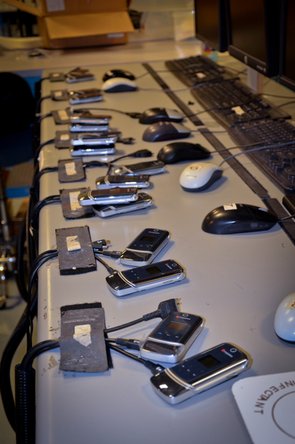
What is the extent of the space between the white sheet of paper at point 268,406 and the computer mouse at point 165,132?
3.05 feet

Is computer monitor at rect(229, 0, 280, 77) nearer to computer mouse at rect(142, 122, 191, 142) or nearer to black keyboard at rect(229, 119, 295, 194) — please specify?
black keyboard at rect(229, 119, 295, 194)

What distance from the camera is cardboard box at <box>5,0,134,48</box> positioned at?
2799 millimetres

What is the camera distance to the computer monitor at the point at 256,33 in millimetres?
1481

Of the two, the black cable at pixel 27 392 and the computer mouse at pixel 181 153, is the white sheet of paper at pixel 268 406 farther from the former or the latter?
the computer mouse at pixel 181 153

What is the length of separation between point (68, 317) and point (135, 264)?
17cm

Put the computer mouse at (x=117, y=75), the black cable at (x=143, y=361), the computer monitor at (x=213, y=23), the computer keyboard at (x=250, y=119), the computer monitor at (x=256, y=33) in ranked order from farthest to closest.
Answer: the computer mouse at (x=117, y=75)
the computer monitor at (x=213, y=23)
the computer monitor at (x=256, y=33)
the computer keyboard at (x=250, y=119)
the black cable at (x=143, y=361)

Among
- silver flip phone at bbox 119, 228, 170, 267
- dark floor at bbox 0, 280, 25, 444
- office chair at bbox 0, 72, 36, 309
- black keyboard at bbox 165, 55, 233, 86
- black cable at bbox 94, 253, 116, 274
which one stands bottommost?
dark floor at bbox 0, 280, 25, 444

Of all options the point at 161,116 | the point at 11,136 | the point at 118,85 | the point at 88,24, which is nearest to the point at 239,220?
the point at 161,116

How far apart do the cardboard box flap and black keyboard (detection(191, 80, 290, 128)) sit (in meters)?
0.96

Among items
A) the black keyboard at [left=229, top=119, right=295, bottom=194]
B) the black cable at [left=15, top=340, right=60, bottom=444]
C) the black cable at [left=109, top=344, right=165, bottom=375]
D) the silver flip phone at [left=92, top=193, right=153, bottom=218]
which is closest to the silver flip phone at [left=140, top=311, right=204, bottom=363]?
the black cable at [left=109, top=344, right=165, bottom=375]

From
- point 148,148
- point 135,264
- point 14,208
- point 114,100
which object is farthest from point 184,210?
point 14,208

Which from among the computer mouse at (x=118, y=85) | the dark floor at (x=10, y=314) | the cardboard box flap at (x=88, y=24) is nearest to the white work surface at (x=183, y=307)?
the computer mouse at (x=118, y=85)

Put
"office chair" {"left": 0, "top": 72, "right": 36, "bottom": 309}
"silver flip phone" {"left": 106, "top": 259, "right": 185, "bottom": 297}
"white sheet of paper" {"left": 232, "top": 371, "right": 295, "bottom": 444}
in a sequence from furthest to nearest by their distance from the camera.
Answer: "office chair" {"left": 0, "top": 72, "right": 36, "bottom": 309}
"silver flip phone" {"left": 106, "top": 259, "right": 185, "bottom": 297}
"white sheet of paper" {"left": 232, "top": 371, "right": 295, "bottom": 444}

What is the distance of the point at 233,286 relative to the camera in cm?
89
